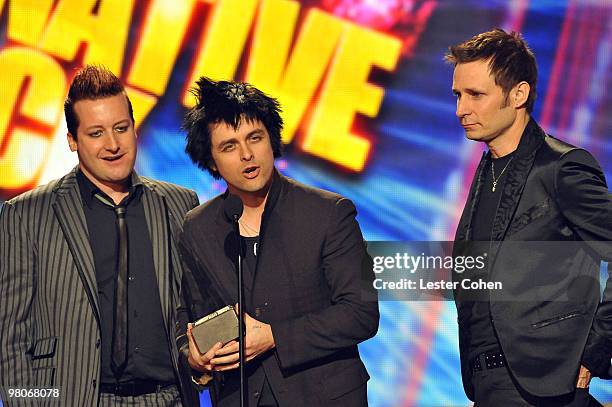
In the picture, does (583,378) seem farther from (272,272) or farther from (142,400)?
(142,400)

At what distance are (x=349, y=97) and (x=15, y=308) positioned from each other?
2099mm

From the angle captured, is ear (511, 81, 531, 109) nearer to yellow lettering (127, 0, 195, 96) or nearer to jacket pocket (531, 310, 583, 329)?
jacket pocket (531, 310, 583, 329)

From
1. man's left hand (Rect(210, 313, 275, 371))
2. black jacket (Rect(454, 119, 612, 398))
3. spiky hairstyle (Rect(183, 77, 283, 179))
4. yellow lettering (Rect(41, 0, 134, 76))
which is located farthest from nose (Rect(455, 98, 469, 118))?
yellow lettering (Rect(41, 0, 134, 76))

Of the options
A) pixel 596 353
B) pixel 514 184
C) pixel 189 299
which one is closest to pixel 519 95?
pixel 514 184

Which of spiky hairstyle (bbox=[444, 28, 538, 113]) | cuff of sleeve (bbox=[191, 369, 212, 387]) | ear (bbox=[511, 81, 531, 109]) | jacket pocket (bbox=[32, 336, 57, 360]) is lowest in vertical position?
jacket pocket (bbox=[32, 336, 57, 360])

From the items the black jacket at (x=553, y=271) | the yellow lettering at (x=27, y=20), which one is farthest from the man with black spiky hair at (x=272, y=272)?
the yellow lettering at (x=27, y=20)

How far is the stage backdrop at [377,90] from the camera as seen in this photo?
14.6 ft

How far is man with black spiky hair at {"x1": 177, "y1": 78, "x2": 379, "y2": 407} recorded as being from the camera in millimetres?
2762

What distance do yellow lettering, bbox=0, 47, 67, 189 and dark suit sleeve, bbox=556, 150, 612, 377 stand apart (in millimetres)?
2798

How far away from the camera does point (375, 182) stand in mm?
4477

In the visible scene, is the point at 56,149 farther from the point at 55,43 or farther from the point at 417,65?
the point at 417,65

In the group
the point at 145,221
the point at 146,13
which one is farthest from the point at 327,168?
the point at 145,221

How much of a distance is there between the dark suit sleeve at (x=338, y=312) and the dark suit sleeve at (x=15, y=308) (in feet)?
2.89

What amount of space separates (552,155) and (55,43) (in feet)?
9.15
